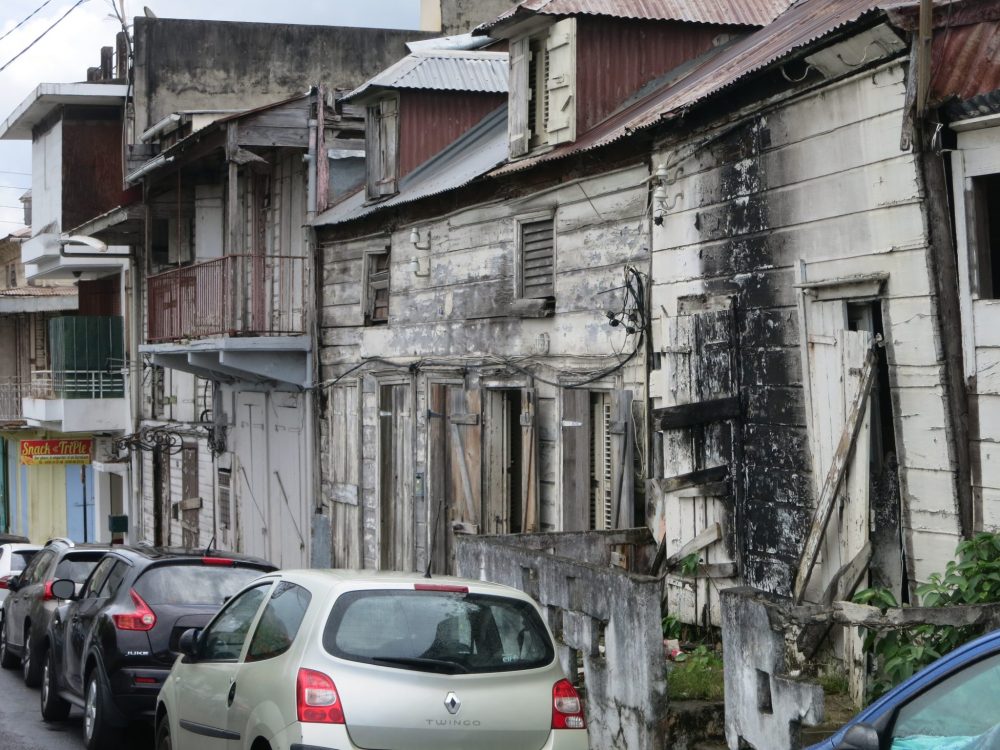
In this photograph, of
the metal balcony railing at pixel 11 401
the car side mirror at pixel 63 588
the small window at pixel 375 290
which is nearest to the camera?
the car side mirror at pixel 63 588

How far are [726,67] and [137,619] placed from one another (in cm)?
662

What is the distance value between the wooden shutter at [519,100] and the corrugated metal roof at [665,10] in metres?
0.37

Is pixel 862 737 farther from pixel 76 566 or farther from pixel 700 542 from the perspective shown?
pixel 76 566

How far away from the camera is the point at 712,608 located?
35.1ft

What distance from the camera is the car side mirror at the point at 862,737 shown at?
168 inches

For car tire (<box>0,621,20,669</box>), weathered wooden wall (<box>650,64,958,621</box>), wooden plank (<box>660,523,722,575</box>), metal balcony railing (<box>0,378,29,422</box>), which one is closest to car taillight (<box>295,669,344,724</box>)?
weathered wooden wall (<box>650,64,958,621</box>)

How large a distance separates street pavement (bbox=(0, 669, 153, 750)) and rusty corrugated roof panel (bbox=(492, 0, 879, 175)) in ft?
20.3

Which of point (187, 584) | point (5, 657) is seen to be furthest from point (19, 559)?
point (187, 584)

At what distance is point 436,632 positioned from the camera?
6852mm

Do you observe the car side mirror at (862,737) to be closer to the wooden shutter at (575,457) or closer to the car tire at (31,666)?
the wooden shutter at (575,457)

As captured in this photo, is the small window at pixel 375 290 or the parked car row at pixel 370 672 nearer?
the parked car row at pixel 370 672

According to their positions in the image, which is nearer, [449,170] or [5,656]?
[5,656]

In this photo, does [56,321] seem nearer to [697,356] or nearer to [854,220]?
[697,356]

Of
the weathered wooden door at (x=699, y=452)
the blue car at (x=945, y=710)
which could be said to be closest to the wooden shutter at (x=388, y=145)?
the weathered wooden door at (x=699, y=452)
